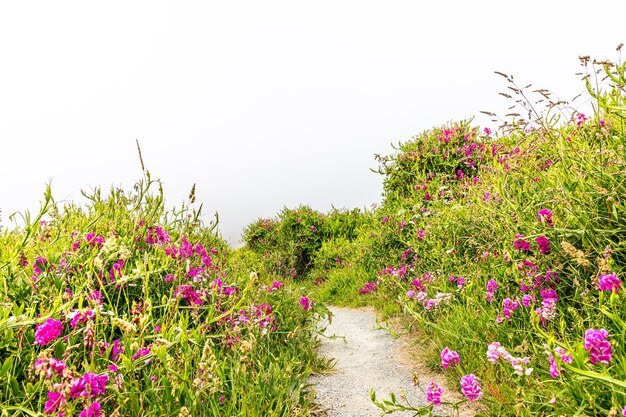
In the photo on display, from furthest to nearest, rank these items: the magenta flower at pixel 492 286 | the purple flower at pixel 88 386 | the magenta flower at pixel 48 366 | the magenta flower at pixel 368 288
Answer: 1. the magenta flower at pixel 368 288
2. the magenta flower at pixel 492 286
3. the purple flower at pixel 88 386
4. the magenta flower at pixel 48 366

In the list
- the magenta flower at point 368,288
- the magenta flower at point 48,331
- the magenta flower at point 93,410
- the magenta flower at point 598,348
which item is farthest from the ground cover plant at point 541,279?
the magenta flower at point 48,331

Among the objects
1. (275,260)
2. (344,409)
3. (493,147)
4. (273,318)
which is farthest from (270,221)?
(344,409)

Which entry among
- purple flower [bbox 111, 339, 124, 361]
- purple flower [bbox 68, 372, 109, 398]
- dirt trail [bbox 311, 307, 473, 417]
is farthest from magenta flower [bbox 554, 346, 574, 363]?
purple flower [bbox 111, 339, 124, 361]

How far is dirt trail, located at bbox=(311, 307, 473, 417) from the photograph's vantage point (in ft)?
13.0

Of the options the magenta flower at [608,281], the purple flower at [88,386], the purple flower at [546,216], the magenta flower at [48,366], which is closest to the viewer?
the magenta flower at [48,366]

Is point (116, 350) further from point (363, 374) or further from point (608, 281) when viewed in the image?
point (608, 281)

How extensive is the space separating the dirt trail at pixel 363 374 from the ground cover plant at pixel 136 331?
1.02 ft

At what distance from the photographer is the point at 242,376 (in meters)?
3.52

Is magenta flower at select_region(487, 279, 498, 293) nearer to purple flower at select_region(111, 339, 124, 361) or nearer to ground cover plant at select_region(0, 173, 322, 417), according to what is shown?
ground cover plant at select_region(0, 173, 322, 417)

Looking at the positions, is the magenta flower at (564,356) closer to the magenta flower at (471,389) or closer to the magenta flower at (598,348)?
the magenta flower at (598,348)

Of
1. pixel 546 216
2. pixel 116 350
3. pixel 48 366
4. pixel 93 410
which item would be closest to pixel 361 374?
pixel 546 216

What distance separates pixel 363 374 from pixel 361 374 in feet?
0.07

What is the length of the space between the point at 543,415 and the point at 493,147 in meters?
7.27

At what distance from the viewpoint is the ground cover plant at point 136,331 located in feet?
8.30
